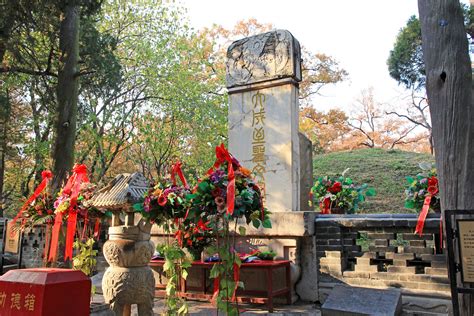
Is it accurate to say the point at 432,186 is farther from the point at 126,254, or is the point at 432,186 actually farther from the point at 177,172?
the point at 126,254

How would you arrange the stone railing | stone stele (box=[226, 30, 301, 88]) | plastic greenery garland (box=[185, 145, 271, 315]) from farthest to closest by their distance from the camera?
stone stele (box=[226, 30, 301, 88])
the stone railing
plastic greenery garland (box=[185, 145, 271, 315])

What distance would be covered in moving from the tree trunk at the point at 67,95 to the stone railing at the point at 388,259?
5.19m

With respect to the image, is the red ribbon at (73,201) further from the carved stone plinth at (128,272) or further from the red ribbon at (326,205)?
the red ribbon at (326,205)

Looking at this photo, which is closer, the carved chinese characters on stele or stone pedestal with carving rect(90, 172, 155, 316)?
stone pedestal with carving rect(90, 172, 155, 316)

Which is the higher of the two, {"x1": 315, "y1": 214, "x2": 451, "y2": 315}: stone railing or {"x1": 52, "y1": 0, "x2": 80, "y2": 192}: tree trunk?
{"x1": 52, "y1": 0, "x2": 80, "y2": 192}: tree trunk

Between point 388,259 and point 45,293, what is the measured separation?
418cm

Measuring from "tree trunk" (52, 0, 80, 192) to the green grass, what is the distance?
10107 millimetres

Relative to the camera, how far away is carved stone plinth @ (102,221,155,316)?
359cm

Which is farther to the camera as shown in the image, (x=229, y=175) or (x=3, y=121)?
(x=3, y=121)

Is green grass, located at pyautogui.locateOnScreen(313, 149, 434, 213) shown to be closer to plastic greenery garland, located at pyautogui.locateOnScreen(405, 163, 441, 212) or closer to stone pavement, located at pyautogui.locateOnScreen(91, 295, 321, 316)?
plastic greenery garland, located at pyautogui.locateOnScreen(405, 163, 441, 212)

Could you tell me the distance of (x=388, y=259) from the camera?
5.19 meters

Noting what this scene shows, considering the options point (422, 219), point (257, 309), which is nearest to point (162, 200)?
point (257, 309)

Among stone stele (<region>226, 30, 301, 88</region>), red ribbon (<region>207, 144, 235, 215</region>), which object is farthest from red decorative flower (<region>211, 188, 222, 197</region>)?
stone stele (<region>226, 30, 301, 88</region>)

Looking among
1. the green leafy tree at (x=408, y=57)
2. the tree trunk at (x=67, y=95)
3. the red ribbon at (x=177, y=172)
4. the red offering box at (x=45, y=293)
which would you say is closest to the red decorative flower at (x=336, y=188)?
the red ribbon at (x=177, y=172)
